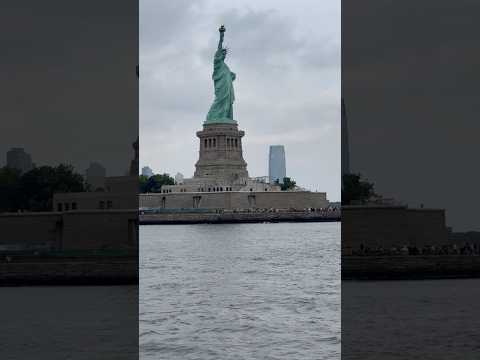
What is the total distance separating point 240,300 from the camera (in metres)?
18.3

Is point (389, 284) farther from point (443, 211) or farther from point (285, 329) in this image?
point (285, 329)

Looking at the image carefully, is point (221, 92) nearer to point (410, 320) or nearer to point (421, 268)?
point (421, 268)

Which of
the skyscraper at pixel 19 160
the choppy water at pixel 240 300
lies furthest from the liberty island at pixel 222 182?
the skyscraper at pixel 19 160

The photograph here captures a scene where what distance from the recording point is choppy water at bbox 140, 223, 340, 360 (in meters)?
12.8

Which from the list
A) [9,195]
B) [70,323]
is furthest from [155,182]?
[70,323]

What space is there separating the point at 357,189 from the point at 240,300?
10.6 feet

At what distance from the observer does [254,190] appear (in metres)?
54.8

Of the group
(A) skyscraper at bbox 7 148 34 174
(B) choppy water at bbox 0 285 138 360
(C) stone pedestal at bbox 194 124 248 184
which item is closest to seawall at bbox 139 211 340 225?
(C) stone pedestal at bbox 194 124 248 184

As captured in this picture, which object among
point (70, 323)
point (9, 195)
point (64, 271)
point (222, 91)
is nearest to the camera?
point (70, 323)

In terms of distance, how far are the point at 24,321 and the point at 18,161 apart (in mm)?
5487

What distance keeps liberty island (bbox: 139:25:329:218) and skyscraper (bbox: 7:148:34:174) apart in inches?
1324

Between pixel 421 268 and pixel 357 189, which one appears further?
pixel 421 268

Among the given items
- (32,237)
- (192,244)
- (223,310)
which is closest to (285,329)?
(223,310)

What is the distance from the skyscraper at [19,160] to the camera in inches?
731
